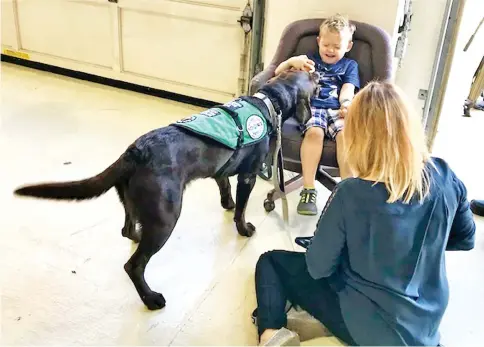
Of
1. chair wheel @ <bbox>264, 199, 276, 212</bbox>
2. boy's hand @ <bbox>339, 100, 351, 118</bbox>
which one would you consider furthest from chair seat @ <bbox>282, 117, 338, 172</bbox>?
chair wheel @ <bbox>264, 199, 276, 212</bbox>

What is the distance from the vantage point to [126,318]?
1796 millimetres

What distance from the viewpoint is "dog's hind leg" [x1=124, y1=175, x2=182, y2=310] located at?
166 centimetres

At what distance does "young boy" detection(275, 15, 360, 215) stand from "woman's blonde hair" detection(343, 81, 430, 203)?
0.72 metres

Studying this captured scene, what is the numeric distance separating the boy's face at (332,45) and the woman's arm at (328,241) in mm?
1188

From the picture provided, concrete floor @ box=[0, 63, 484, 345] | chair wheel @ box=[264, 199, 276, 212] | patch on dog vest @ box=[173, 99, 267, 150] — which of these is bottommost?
concrete floor @ box=[0, 63, 484, 345]

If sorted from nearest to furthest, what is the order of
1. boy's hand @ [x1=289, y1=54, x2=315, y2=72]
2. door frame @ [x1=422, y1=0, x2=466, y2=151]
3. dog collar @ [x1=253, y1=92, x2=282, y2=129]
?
dog collar @ [x1=253, y1=92, x2=282, y2=129] → boy's hand @ [x1=289, y1=54, x2=315, y2=72] → door frame @ [x1=422, y1=0, x2=466, y2=151]

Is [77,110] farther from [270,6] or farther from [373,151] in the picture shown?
[373,151]

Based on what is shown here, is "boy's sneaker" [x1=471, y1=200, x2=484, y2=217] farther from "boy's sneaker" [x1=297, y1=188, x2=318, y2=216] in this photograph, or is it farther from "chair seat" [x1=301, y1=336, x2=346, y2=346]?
"chair seat" [x1=301, y1=336, x2=346, y2=346]

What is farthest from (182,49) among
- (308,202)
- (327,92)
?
(308,202)

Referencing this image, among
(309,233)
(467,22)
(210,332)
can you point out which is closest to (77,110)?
(309,233)

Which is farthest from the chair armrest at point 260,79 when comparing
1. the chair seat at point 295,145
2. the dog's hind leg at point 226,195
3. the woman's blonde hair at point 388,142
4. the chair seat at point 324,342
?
the chair seat at point 324,342

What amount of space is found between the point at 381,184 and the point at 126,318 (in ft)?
3.23

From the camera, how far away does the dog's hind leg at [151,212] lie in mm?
1659

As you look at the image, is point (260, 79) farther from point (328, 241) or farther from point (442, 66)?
point (442, 66)
